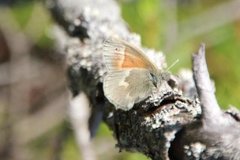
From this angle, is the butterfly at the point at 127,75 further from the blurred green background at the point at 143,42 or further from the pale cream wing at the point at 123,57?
the blurred green background at the point at 143,42

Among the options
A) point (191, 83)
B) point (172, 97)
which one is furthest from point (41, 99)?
point (172, 97)

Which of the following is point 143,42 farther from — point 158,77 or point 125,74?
point 158,77

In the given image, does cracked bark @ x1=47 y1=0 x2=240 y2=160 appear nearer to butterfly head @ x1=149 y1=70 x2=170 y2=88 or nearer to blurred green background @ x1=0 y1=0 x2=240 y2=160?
butterfly head @ x1=149 y1=70 x2=170 y2=88

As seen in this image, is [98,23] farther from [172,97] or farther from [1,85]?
[1,85]

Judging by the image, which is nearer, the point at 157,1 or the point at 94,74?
the point at 94,74

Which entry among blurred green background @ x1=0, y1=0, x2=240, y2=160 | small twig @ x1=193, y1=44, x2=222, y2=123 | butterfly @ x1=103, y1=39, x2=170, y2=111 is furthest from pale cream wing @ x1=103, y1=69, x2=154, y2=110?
blurred green background @ x1=0, y1=0, x2=240, y2=160

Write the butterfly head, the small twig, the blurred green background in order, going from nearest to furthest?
1. the small twig
2. the butterfly head
3. the blurred green background

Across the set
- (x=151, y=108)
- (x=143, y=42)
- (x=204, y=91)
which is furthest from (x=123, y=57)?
(x=143, y=42)
